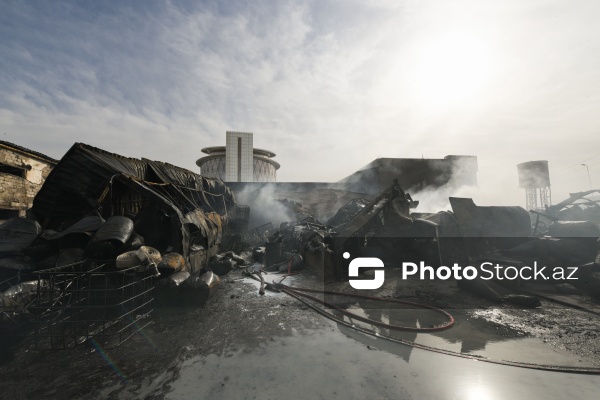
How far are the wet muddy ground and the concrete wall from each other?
12.9m

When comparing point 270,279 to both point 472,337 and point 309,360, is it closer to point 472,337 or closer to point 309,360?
point 309,360

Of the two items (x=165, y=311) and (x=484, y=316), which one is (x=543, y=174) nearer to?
(x=484, y=316)

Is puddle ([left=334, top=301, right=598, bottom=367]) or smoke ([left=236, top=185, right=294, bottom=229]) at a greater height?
smoke ([left=236, top=185, right=294, bottom=229])

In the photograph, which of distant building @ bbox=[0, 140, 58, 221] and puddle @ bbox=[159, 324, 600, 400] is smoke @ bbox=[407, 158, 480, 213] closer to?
puddle @ bbox=[159, 324, 600, 400]

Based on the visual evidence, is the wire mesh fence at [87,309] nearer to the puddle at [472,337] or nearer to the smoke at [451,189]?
the puddle at [472,337]

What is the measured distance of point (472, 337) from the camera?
3.67 meters

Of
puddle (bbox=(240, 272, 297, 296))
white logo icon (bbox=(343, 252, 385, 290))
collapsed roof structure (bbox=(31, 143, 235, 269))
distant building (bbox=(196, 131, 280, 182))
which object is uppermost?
distant building (bbox=(196, 131, 280, 182))

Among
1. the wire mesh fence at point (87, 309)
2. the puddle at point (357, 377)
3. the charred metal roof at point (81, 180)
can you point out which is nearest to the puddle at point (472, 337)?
the puddle at point (357, 377)

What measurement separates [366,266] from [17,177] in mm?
16317

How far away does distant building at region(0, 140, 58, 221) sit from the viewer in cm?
1172

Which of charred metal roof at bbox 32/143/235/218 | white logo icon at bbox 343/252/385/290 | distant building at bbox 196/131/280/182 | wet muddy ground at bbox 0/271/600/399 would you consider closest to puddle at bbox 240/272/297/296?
white logo icon at bbox 343/252/385/290

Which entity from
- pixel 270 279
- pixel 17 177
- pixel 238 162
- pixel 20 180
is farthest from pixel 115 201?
pixel 238 162

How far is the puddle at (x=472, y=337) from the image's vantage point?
10.2 feet

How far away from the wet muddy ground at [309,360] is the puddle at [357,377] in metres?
0.01
